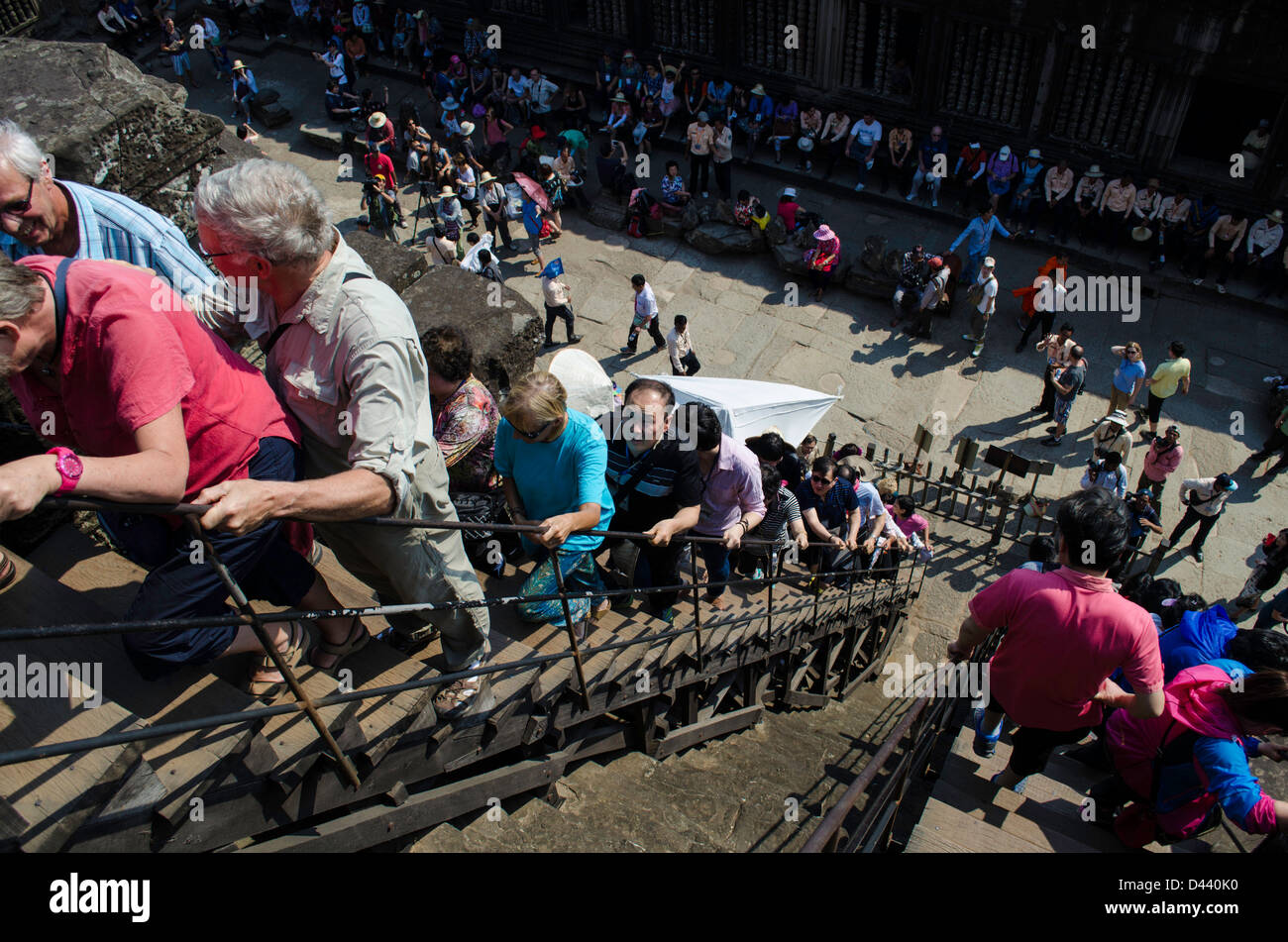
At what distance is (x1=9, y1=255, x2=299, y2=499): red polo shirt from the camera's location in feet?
8.71

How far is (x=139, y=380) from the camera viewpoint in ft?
8.64

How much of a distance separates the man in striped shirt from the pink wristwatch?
1257mm

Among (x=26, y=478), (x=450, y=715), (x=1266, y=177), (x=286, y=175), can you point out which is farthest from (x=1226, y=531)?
(x=26, y=478)

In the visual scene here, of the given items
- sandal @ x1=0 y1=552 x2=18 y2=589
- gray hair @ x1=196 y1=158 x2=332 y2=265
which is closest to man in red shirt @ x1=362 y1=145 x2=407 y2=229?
sandal @ x1=0 y1=552 x2=18 y2=589

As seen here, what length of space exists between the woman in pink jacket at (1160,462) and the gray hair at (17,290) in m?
10.9

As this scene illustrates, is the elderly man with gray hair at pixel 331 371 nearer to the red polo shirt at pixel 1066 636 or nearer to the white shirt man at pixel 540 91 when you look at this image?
the red polo shirt at pixel 1066 636

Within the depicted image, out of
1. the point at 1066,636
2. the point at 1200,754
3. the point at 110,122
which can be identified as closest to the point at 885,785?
the point at 1066,636

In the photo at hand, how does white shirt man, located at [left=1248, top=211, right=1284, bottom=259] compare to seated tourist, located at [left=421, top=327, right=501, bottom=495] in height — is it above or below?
below

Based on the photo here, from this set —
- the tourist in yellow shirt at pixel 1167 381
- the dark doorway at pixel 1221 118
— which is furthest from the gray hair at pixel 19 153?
the dark doorway at pixel 1221 118

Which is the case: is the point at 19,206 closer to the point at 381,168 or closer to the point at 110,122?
the point at 110,122

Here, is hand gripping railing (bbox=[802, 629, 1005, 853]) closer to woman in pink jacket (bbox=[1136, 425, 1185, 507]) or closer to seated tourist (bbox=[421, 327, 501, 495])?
seated tourist (bbox=[421, 327, 501, 495])
